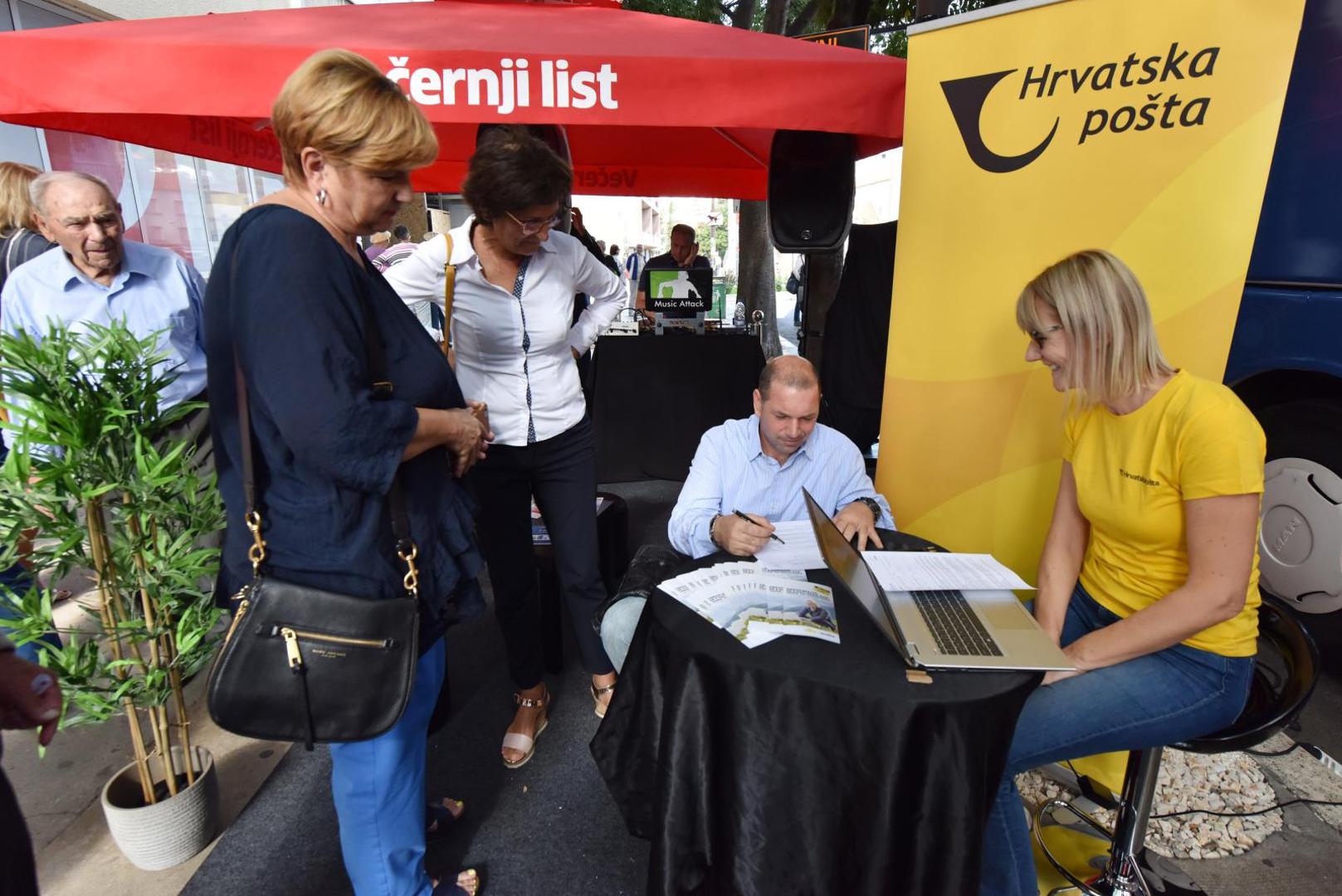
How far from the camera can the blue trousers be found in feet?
4.56

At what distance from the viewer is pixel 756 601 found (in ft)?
4.98

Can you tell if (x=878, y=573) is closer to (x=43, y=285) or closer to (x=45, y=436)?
(x=45, y=436)

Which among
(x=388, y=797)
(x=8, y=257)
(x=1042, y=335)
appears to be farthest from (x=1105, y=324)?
(x=8, y=257)

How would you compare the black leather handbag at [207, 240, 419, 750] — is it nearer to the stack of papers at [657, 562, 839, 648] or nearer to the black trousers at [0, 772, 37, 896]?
the black trousers at [0, 772, 37, 896]

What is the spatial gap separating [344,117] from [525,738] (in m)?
1.90

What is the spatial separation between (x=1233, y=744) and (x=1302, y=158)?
197 cm

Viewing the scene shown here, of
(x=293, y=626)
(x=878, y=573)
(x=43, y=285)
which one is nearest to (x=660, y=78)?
(x=878, y=573)

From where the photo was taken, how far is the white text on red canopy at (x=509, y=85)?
194 cm

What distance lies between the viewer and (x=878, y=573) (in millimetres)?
1584

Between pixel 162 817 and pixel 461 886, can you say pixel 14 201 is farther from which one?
pixel 461 886

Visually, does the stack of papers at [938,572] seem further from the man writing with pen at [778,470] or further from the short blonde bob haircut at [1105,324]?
the short blonde bob haircut at [1105,324]

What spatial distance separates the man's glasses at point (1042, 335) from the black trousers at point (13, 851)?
185 cm

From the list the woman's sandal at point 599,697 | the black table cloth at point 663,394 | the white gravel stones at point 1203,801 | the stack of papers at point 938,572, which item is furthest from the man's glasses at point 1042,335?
the black table cloth at point 663,394

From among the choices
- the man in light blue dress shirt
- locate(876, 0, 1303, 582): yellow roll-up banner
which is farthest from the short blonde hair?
locate(876, 0, 1303, 582): yellow roll-up banner
